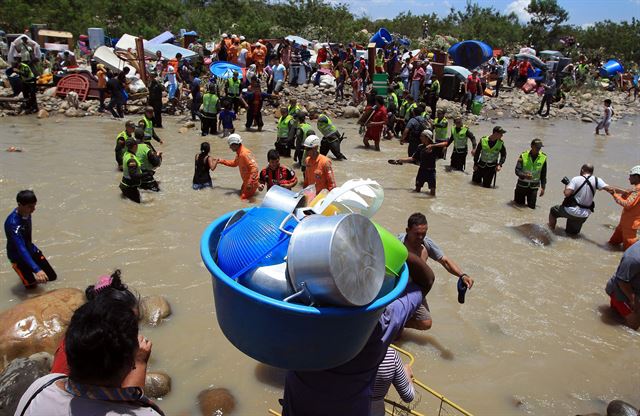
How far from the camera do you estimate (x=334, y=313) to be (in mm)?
1809

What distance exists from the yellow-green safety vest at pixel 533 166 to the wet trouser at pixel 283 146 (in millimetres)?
5262

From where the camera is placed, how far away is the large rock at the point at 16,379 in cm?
329

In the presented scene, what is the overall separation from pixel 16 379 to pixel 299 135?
8.02 metres

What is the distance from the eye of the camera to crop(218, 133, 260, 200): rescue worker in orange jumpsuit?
8.12m

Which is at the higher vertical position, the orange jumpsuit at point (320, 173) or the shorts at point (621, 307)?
the orange jumpsuit at point (320, 173)

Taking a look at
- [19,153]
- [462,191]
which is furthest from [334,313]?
[19,153]

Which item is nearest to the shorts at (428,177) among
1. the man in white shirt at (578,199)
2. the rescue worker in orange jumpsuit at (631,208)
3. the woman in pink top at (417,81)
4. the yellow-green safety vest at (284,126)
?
the man in white shirt at (578,199)

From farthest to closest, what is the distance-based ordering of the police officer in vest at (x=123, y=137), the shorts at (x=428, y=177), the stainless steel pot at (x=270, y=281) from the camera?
1. the shorts at (x=428, y=177)
2. the police officer in vest at (x=123, y=137)
3. the stainless steel pot at (x=270, y=281)

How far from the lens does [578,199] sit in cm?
788

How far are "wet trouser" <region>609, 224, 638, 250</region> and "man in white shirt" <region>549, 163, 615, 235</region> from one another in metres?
0.50

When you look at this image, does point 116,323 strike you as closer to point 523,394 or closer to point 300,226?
point 300,226

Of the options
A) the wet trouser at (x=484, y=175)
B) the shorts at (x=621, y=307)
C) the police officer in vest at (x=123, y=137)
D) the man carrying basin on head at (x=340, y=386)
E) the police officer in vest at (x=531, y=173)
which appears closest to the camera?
the man carrying basin on head at (x=340, y=386)

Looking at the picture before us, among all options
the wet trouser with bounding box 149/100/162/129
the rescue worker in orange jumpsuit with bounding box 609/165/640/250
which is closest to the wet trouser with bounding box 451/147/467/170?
the rescue worker in orange jumpsuit with bounding box 609/165/640/250

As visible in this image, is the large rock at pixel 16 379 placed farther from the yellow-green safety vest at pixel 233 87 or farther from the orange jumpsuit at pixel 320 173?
the yellow-green safety vest at pixel 233 87
